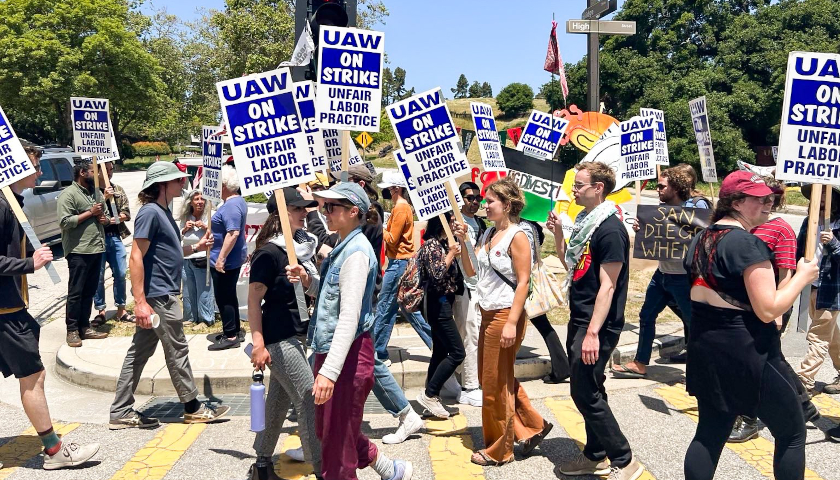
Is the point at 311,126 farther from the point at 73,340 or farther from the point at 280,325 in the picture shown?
the point at 73,340

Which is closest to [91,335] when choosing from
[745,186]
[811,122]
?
[745,186]

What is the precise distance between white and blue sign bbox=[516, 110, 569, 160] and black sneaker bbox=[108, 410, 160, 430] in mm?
5789

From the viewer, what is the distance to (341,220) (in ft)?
12.2

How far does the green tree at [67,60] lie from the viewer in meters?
40.8

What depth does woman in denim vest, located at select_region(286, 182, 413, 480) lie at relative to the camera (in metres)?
3.55

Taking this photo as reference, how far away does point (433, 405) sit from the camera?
5.59m

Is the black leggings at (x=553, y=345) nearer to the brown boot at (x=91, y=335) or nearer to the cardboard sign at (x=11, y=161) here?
the cardboard sign at (x=11, y=161)

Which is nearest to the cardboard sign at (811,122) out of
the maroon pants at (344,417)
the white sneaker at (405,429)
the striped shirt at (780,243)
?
the striped shirt at (780,243)

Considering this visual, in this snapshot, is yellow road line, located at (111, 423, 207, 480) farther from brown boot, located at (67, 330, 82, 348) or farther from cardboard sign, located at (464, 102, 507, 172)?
cardboard sign, located at (464, 102, 507, 172)

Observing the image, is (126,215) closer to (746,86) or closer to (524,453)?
(524,453)

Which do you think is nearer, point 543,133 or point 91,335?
point 91,335

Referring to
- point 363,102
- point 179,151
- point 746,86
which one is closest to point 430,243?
point 363,102

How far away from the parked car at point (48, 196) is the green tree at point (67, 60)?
29.7m

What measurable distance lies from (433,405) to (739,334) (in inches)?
109
